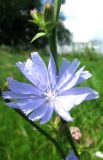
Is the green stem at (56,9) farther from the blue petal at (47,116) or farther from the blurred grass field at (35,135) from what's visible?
the blurred grass field at (35,135)

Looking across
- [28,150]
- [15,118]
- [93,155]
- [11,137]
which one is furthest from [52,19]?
[15,118]

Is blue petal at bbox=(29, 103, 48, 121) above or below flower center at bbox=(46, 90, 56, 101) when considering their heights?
below

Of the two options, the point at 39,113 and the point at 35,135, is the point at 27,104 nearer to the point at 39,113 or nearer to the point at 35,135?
the point at 39,113

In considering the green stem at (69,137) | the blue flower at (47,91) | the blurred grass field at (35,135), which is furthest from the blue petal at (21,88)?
the blurred grass field at (35,135)

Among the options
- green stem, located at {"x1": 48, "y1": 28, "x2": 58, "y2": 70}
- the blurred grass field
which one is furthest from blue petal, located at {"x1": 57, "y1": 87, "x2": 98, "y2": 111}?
the blurred grass field

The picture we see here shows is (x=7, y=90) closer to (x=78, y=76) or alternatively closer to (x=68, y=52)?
(x=78, y=76)

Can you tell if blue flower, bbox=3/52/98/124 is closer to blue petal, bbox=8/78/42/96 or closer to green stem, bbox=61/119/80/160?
blue petal, bbox=8/78/42/96
